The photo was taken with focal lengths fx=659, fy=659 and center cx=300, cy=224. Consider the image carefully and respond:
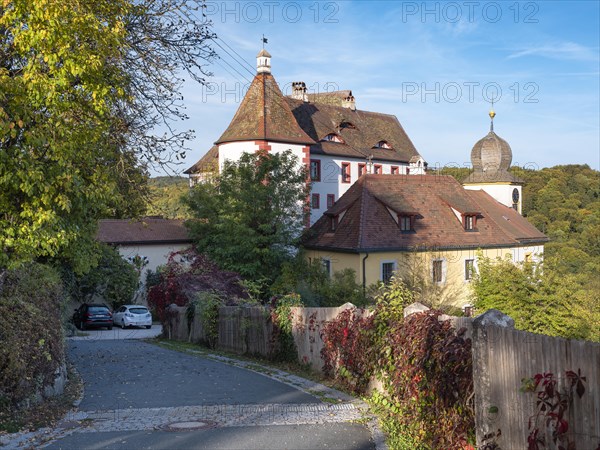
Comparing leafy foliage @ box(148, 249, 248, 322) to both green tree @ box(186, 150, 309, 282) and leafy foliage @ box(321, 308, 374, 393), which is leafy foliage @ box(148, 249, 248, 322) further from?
leafy foliage @ box(321, 308, 374, 393)

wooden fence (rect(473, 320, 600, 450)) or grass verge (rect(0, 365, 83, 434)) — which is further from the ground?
wooden fence (rect(473, 320, 600, 450))

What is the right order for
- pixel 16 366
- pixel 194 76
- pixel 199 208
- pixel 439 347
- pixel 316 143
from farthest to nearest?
1. pixel 316 143
2. pixel 199 208
3. pixel 194 76
4. pixel 16 366
5. pixel 439 347

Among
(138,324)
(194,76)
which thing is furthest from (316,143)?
(194,76)

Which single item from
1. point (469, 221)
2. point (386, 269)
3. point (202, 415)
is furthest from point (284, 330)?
point (469, 221)

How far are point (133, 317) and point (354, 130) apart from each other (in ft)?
94.7

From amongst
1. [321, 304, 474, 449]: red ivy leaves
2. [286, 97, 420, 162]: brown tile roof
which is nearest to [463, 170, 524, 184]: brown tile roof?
[286, 97, 420, 162]: brown tile roof

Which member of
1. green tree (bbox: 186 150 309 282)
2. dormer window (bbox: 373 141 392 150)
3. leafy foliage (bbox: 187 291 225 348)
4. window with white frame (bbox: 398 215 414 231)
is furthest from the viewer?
dormer window (bbox: 373 141 392 150)

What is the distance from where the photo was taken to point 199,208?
36188 millimetres

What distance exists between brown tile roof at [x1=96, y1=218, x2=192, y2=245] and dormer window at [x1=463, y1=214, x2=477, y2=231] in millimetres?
16722

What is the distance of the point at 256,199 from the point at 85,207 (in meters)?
21.9

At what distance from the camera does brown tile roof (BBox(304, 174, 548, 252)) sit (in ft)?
119

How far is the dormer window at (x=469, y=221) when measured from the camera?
40.3 metres

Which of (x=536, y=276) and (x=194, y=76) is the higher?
(x=194, y=76)

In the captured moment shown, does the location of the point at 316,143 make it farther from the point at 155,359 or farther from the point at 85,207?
the point at 85,207
